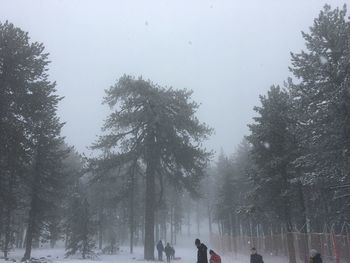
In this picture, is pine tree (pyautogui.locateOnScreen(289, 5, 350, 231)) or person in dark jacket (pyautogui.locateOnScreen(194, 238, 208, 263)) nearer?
person in dark jacket (pyautogui.locateOnScreen(194, 238, 208, 263))

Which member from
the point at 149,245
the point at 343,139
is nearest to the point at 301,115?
the point at 343,139

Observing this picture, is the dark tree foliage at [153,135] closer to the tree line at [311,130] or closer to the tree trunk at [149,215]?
the tree trunk at [149,215]

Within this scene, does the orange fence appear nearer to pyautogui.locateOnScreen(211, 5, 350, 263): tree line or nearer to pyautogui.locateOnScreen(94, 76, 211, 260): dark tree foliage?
pyautogui.locateOnScreen(211, 5, 350, 263): tree line

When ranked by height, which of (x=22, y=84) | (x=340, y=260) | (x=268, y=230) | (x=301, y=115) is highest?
(x=22, y=84)

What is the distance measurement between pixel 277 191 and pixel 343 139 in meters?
7.84

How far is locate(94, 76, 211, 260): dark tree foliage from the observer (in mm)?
35594

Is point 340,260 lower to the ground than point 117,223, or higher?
lower

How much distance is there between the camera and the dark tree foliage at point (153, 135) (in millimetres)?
35594

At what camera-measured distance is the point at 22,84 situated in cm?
2333

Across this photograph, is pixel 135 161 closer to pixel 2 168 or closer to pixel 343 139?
pixel 2 168

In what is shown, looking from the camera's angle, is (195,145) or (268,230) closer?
(195,145)

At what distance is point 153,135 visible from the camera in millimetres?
36000

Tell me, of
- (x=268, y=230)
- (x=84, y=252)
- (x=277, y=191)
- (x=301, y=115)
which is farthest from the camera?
(x=268, y=230)

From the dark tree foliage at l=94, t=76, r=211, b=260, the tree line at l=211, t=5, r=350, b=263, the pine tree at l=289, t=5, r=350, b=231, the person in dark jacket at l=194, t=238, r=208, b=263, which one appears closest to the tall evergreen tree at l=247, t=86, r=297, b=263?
the tree line at l=211, t=5, r=350, b=263
